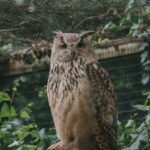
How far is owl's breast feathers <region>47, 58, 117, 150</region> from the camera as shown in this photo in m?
3.61

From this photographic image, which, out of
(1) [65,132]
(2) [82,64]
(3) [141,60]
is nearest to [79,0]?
(2) [82,64]

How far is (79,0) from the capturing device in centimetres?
358

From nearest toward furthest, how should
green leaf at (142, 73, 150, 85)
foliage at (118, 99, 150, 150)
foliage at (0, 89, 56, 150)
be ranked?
foliage at (118, 99, 150, 150) < foliage at (0, 89, 56, 150) < green leaf at (142, 73, 150, 85)

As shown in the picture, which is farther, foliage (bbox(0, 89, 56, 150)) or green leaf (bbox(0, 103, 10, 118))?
green leaf (bbox(0, 103, 10, 118))

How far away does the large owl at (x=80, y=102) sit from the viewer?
3.61 m

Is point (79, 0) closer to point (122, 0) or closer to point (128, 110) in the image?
point (122, 0)

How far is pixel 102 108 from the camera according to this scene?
3.64 metres

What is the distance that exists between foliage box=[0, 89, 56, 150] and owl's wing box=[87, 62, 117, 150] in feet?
2.02

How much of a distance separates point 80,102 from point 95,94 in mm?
94

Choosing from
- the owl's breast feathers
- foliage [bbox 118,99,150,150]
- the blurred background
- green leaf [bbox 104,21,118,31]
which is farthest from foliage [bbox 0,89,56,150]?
green leaf [bbox 104,21,118,31]

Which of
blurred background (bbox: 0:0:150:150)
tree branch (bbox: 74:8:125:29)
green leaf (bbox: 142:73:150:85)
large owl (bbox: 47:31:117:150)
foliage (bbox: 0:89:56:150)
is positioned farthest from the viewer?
green leaf (bbox: 142:73:150:85)

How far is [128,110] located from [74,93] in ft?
6.38

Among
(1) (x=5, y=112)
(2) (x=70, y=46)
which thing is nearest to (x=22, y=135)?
(1) (x=5, y=112)

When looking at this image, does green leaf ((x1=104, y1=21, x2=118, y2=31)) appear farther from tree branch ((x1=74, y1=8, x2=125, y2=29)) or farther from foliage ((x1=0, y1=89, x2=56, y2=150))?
foliage ((x1=0, y1=89, x2=56, y2=150))
